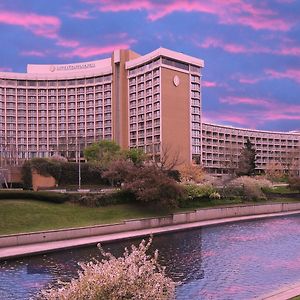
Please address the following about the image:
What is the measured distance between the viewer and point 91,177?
6438 cm

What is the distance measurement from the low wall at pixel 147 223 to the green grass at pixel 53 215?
1.74 m

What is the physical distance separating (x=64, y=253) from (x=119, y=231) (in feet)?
30.7

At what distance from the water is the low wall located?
3.46 metres

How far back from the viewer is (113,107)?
4788 inches

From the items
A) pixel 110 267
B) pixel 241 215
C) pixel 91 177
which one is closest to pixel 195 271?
pixel 110 267

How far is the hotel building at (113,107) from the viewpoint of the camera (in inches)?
4318

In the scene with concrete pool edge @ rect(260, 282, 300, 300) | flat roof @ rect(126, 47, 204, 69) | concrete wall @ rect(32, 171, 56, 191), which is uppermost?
flat roof @ rect(126, 47, 204, 69)

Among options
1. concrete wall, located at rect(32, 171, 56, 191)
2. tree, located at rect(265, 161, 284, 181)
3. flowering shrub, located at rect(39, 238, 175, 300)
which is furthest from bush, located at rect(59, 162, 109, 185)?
flowering shrub, located at rect(39, 238, 175, 300)

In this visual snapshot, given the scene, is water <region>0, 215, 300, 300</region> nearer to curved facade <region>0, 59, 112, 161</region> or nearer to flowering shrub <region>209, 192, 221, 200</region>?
flowering shrub <region>209, 192, 221, 200</region>

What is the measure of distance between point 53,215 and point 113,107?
87216 mm

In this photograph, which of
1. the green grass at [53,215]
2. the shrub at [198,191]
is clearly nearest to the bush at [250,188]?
the shrub at [198,191]

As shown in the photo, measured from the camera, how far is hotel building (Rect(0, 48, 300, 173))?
110 m

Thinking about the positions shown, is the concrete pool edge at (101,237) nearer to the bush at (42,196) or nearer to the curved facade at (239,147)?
the bush at (42,196)

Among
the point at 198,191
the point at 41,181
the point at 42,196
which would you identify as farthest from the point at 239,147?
the point at 42,196
